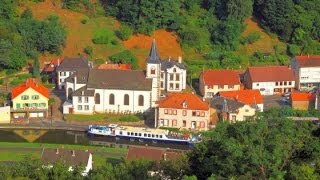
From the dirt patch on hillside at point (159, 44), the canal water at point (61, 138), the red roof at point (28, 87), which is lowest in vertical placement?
the canal water at point (61, 138)

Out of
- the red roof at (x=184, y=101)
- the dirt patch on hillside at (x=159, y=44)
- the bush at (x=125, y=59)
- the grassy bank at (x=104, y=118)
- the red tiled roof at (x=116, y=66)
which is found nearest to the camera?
the red roof at (x=184, y=101)

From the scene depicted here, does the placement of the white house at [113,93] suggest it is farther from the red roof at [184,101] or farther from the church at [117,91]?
the red roof at [184,101]

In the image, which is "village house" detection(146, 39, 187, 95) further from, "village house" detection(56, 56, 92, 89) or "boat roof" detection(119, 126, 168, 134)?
"boat roof" detection(119, 126, 168, 134)

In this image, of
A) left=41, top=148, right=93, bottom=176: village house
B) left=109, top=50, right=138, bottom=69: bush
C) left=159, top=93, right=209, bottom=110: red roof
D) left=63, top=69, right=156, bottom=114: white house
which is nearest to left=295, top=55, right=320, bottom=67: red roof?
left=109, top=50, right=138, bottom=69: bush

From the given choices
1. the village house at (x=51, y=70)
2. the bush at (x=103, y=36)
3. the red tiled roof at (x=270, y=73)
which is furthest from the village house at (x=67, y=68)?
the red tiled roof at (x=270, y=73)

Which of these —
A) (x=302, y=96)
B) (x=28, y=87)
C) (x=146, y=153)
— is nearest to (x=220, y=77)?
(x=302, y=96)

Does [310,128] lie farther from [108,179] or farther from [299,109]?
[299,109]

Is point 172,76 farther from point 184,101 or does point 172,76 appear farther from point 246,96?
point 184,101
